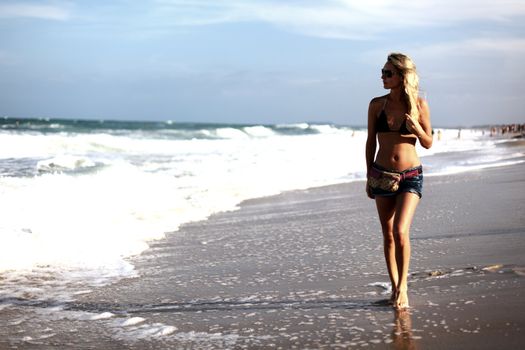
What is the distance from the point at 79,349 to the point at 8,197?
7723 mm

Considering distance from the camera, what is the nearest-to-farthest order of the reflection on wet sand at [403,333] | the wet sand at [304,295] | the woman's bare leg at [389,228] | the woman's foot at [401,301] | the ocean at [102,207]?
the reflection on wet sand at [403,333] → the wet sand at [304,295] → the woman's foot at [401,301] → the woman's bare leg at [389,228] → the ocean at [102,207]

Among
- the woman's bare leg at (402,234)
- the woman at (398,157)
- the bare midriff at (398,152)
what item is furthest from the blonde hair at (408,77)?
the woman's bare leg at (402,234)

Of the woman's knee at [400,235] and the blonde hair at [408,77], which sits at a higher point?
the blonde hair at [408,77]

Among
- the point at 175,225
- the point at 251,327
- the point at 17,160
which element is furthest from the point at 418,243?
the point at 17,160

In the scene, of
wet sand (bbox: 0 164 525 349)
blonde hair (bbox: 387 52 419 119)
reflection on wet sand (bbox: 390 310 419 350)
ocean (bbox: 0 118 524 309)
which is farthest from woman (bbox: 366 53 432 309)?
ocean (bbox: 0 118 524 309)

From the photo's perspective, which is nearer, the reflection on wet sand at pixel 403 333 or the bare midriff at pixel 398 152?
the reflection on wet sand at pixel 403 333

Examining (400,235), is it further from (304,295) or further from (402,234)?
(304,295)

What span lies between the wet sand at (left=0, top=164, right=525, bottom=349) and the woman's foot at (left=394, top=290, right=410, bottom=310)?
7 centimetres

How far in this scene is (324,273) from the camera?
19.8ft

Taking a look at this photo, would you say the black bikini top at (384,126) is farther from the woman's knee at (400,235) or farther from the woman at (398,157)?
the woman's knee at (400,235)

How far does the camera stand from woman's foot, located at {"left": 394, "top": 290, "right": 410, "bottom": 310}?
4621 millimetres

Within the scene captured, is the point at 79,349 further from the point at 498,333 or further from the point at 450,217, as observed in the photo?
the point at 450,217

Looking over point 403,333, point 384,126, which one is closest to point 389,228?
point 384,126

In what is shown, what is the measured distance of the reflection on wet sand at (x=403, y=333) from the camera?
12.6 ft
